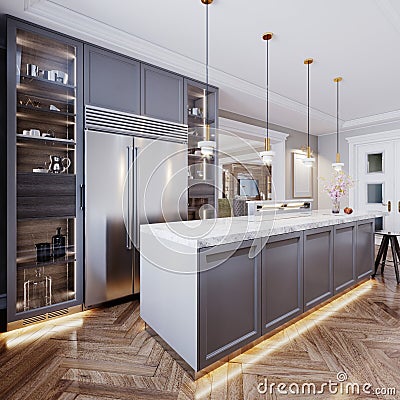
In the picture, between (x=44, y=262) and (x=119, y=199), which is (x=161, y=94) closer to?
(x=119, y=199)

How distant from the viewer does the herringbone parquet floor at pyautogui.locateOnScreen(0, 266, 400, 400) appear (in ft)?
5.66

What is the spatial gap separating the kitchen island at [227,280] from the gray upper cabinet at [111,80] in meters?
1.43

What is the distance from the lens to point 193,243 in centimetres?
172

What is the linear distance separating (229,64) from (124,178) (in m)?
1.89

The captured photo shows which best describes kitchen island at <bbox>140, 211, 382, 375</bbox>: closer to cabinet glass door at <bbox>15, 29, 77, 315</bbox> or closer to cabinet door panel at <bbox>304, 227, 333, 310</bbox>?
cabinet door panel at <bbox>304, 227, 333, 310</bbox>

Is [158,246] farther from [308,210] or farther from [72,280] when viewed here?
[308,210]

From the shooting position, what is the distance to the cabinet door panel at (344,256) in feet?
9.71

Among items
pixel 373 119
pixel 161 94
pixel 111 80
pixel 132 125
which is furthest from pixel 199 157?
pixel 373 119

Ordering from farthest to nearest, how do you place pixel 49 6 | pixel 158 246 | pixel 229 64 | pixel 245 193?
pixel 245 193
pixel 229 64
pixel 49 6
pixel 158 246

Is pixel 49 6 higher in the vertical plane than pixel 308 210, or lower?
higher

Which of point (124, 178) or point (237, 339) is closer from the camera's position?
point (237, 339)

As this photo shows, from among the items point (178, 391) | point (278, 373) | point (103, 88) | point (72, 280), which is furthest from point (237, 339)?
point (103, 88)

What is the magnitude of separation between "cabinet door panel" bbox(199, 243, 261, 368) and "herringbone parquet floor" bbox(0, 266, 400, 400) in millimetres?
177

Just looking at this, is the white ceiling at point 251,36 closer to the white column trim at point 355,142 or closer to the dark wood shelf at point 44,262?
the white column trim at point 355,142
